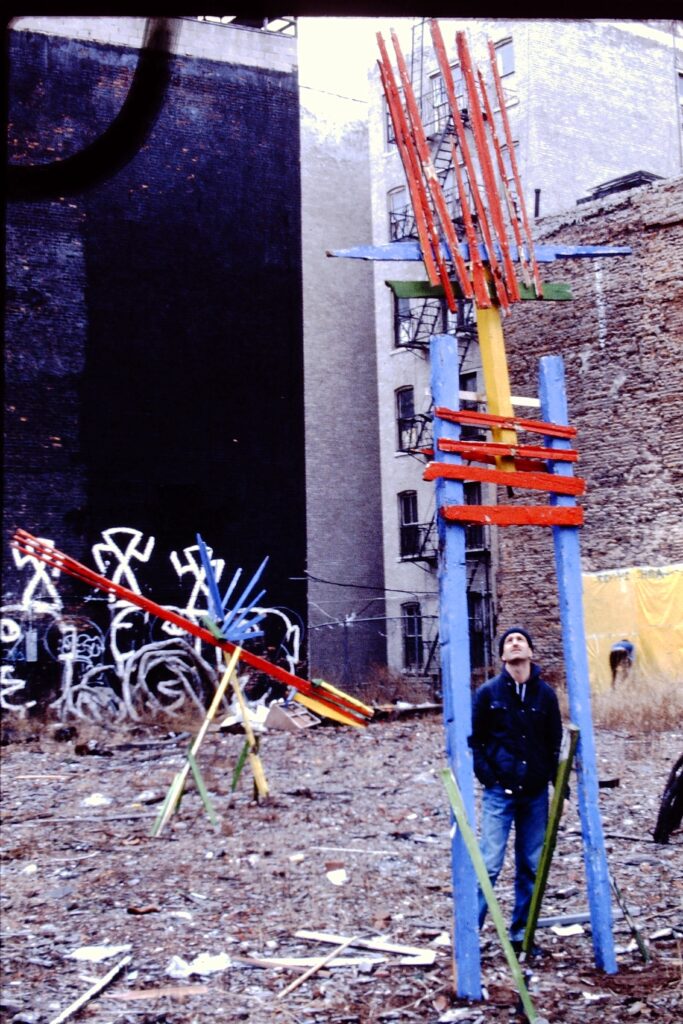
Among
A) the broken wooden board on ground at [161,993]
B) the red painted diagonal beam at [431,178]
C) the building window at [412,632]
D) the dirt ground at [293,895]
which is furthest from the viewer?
the building window at [412,632]

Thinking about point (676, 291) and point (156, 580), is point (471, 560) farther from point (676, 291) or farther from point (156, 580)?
point (156, 580)

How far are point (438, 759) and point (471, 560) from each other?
4448 millimetres

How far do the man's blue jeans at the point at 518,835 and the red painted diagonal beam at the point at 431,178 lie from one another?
2910 mm

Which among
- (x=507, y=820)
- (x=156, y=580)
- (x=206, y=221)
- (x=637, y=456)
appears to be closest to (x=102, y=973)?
(x=507, y=820)

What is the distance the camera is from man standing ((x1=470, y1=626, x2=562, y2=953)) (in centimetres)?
589

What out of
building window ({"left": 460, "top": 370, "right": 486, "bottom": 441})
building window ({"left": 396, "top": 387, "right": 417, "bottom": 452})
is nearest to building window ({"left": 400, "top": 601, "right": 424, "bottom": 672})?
building window ({"left": 396, "top": 387, "right": 417, "bottom": 452})

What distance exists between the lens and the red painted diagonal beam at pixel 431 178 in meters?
6.09

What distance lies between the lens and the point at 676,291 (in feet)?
24.2

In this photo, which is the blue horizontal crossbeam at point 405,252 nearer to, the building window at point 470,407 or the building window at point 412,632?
the building window at point 470,407

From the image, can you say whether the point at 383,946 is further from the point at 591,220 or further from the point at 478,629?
the point at 478,629

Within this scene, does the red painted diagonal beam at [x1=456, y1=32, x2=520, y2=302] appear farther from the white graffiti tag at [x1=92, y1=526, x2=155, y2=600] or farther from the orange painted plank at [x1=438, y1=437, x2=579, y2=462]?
the white graffiti tag at [x1=92, y1=526, x2=155, y2=600]

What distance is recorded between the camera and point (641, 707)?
8.42 meters

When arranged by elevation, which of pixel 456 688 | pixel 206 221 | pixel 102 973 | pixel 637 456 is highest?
pixel 206 221

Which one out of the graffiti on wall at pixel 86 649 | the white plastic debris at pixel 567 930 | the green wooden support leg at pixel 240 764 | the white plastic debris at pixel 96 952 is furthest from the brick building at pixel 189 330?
the white plastic debris at pixel 567 930
